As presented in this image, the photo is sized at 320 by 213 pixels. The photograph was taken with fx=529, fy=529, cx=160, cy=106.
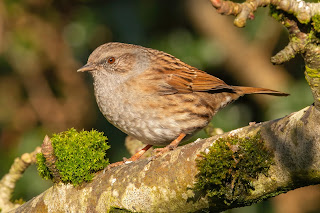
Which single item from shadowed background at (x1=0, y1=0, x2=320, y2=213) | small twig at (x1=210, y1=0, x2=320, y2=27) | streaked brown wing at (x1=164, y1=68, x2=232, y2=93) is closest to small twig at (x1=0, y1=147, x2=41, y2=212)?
streaked brown wing at (x1=164, y1=68, x2=232, y2=93)

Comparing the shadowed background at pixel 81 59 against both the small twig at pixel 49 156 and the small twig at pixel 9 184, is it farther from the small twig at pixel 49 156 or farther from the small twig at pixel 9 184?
the small twig at pixel 49 156

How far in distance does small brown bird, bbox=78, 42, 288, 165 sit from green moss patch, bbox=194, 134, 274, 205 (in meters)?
1.22

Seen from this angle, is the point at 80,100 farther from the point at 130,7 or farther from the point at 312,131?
the point at 312,131

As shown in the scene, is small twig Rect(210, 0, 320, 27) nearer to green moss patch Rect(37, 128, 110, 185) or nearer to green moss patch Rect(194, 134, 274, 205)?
green moss patch Rect(194, 134, 274, 205)

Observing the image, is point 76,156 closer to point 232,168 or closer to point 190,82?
point 232,168

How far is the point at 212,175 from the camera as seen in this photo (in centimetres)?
252

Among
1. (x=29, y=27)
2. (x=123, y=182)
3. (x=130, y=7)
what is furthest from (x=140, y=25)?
(x=123, y=182)

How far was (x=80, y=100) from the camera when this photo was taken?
231 inches

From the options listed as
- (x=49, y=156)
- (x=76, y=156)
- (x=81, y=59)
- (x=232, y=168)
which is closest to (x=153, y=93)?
(x=76, y=156)

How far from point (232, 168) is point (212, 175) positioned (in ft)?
0.41

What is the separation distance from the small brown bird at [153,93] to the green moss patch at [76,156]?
2.22 ft

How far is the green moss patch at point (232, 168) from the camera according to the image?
2.50 meters

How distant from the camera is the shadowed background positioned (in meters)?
5.60

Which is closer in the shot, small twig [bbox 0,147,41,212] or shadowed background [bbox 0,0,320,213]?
small twig [bbox 0,147,41,212]
